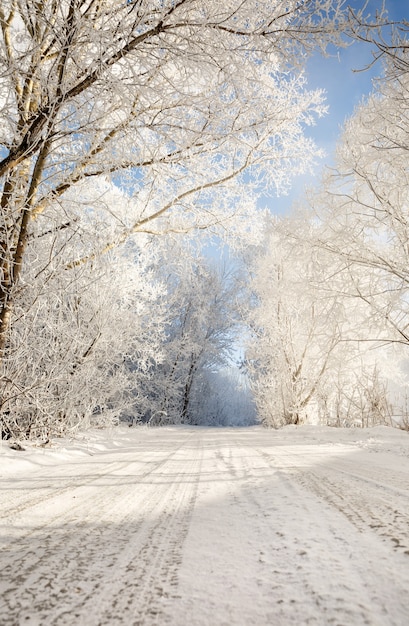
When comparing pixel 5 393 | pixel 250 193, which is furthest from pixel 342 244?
pixel 5 393

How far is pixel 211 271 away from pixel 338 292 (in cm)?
1657

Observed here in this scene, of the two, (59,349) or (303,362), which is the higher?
(303,362)

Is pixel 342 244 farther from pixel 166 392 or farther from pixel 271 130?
pixel 166 392

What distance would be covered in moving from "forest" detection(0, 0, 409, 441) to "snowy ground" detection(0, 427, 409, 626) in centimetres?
193

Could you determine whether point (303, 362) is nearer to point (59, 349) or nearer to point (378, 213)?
point (378, 213)

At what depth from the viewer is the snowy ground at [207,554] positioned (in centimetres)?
60

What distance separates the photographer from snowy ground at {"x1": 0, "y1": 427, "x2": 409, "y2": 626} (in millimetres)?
599

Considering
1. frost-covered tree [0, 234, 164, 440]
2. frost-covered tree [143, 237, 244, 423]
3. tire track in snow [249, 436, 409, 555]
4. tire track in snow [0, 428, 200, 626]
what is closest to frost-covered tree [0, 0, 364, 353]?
frost-covered tree [0, 234, 164, 440]

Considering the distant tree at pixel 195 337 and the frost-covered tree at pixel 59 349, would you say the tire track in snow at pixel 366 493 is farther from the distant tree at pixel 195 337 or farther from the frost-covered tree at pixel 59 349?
the distant tree at pixel 195 337

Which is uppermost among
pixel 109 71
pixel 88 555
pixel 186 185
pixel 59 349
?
pixel 186 185

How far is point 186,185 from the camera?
562 centimetres

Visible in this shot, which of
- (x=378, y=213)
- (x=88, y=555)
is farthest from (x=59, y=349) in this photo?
(x=378, y=213)

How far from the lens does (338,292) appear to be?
5.78 m

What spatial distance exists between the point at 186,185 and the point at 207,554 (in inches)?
216
